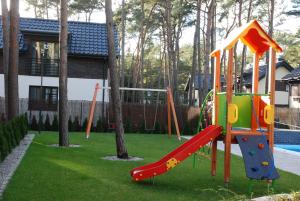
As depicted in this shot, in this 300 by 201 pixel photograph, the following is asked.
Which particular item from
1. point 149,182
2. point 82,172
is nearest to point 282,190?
point 149,182

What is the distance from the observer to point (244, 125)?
26.9ft

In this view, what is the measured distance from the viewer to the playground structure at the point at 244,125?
7281mm

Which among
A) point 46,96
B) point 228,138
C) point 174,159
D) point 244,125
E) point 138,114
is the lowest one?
point 138,114

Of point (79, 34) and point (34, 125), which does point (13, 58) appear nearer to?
point (34, 125)

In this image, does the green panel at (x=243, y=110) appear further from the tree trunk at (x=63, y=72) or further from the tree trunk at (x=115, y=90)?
the tree trunk at (x=63, y=72)

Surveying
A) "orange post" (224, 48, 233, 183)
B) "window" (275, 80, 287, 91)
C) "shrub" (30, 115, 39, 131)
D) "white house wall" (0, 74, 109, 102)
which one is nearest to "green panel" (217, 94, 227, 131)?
"orange post" (224, 48, 233, 183)

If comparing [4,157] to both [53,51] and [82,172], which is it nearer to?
[82,172]

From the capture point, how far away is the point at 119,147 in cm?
1066

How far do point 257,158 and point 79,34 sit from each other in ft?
62.6

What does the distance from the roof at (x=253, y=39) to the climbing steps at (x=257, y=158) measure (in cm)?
173

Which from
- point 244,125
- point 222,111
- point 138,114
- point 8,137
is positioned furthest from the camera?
point 138,114

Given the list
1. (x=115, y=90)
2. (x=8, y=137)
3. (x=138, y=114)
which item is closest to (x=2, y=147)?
(x=8, y=137)

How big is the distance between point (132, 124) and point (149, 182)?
14.5 meters

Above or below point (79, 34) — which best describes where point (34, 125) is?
below
